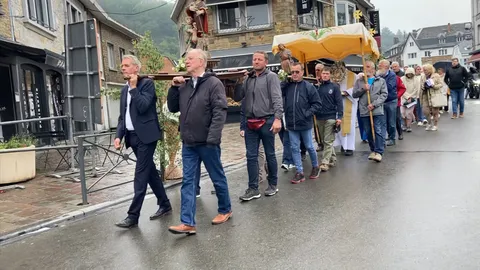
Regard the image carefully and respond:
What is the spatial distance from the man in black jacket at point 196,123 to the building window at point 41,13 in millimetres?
11019

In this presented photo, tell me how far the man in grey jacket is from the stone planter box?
623 centimetres

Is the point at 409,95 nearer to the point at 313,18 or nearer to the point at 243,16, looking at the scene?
the point at 243,16

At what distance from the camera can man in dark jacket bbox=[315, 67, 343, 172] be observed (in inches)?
313

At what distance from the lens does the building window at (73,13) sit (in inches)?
758

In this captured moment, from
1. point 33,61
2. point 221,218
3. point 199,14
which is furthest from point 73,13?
point 221,218

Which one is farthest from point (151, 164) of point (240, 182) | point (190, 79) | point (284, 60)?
point (284, 60)

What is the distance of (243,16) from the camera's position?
22047mm

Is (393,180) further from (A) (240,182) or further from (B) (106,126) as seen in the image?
(B) (106,126)

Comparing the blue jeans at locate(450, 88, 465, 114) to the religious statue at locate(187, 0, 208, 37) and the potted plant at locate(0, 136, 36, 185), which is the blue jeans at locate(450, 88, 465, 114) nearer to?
the religious statue at locate(187, 0, 208, 37)

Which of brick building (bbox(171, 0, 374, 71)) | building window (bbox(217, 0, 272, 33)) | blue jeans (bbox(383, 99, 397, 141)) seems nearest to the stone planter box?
blue jeans (bbox(383, 99, 397, 141))

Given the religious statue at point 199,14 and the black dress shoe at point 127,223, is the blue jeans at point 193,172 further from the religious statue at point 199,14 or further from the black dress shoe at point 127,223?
the religious statue at point 199,14

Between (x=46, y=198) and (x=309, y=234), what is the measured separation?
14.6 ft

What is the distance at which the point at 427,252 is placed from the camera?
12.3 feet

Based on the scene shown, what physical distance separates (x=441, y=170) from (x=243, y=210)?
135 inches
